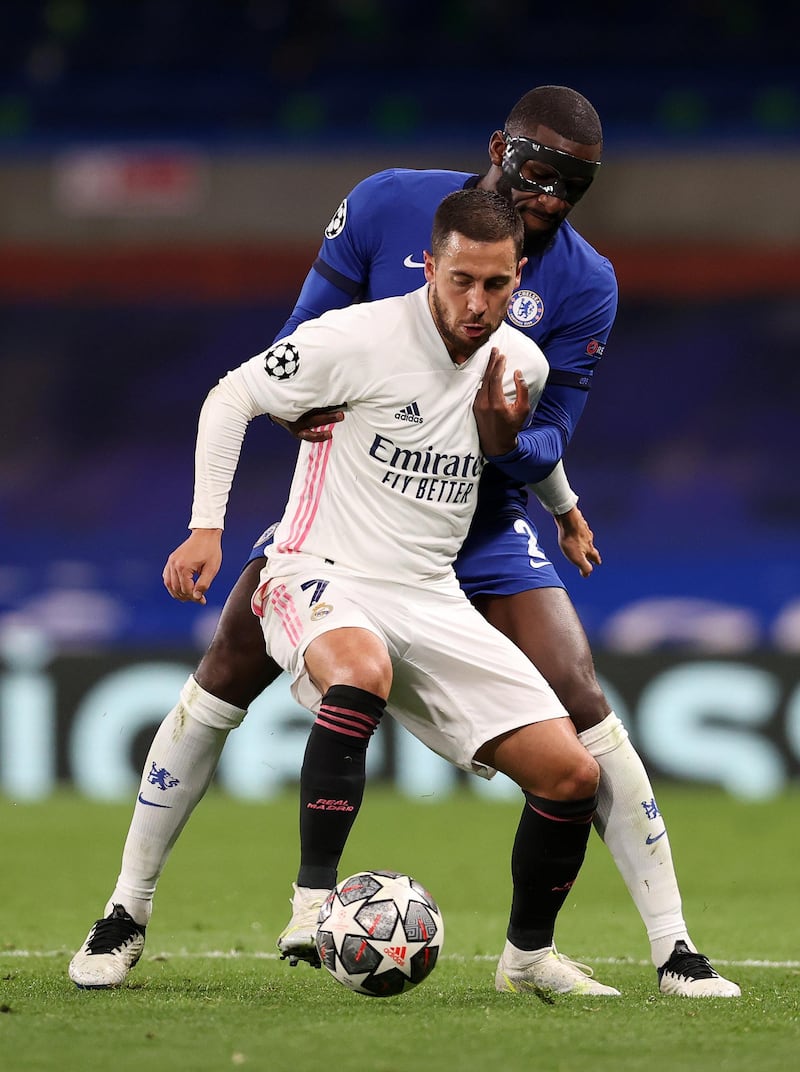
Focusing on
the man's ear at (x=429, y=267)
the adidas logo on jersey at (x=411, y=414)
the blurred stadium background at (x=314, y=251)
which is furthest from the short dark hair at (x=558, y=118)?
the blurred stadium background at (x=314, y=251)

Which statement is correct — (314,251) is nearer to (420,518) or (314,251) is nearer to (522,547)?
(522,547)

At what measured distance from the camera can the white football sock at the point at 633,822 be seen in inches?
173

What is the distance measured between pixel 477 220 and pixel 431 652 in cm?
102

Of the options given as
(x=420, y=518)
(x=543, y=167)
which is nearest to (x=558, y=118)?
(x=543, y=167)

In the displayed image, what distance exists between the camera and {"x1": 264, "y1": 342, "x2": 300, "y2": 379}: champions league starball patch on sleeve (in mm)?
4094

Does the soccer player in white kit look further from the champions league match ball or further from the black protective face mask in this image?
A: the champions league match ball

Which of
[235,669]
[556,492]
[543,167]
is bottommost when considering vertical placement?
[235,669]

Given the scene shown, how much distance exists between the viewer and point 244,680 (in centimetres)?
446

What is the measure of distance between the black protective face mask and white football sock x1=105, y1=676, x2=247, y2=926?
1.55 meters

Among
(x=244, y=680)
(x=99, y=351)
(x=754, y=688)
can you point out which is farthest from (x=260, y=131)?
(x=244, y=680)

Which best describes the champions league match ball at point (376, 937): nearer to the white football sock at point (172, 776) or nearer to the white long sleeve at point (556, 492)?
the white football sock at point (172, 776)

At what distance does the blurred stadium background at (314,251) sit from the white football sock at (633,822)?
8.34 m

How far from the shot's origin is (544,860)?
4234mm

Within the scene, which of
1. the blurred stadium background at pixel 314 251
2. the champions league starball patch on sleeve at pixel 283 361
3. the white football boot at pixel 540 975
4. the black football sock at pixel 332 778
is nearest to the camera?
the black football sock at pixel 332 778
